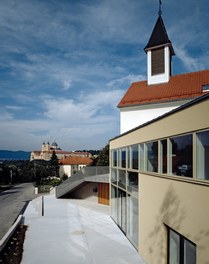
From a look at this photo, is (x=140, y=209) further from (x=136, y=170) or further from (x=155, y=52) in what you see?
(x=155, y=52)

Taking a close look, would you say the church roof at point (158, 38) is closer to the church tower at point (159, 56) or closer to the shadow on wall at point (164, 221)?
the church tower at point (159, 56)

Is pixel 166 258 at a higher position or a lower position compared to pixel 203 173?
lower

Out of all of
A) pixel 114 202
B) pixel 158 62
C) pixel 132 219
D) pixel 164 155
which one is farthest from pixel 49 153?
pixel 164 155

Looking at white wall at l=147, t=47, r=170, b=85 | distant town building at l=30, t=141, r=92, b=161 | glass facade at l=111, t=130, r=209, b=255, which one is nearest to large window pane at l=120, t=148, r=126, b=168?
glass facade at l=111, t=130, r=209, b=255

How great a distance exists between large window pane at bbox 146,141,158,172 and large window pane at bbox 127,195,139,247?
8.66 ft

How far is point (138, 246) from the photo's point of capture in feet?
37.3

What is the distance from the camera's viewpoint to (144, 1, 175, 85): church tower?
23.9 metres

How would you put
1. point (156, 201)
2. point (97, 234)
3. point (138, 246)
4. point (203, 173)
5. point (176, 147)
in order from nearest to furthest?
point (203, 173) → point (176, 147) → point (156, 201) → point (138, 246) → point (97, 234)

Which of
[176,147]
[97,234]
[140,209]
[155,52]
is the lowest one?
[97,234]

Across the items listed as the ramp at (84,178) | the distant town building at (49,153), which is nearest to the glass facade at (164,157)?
the ramp at (84,178)

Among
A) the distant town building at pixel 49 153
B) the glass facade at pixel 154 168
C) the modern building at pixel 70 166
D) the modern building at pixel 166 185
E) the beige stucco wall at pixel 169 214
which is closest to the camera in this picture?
the beige stucco wall at pixel 169 214

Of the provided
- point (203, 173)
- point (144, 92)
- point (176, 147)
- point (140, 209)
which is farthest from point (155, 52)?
point (203, 173)

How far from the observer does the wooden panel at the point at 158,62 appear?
24.1 m

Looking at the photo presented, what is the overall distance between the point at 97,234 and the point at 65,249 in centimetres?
276
